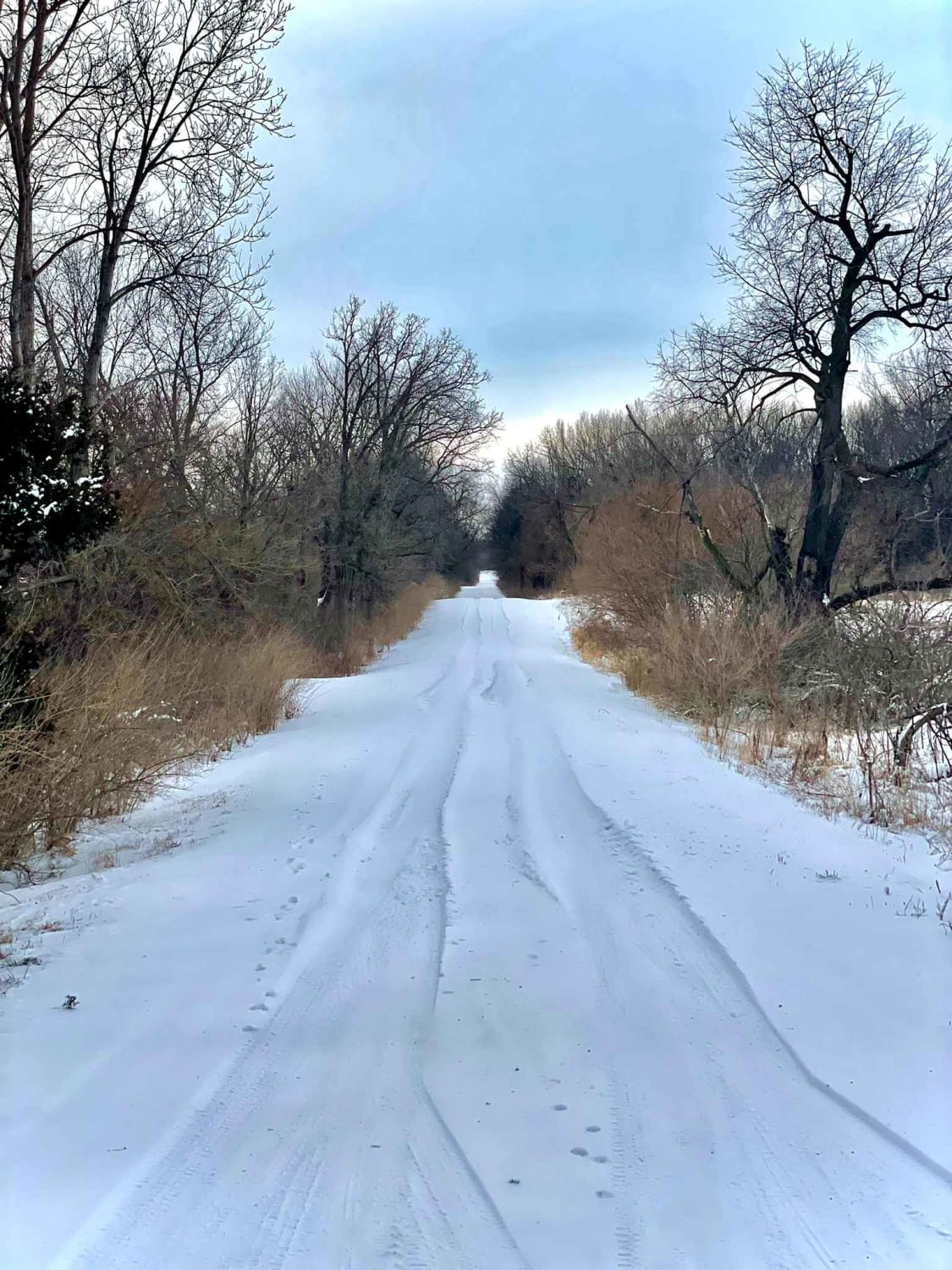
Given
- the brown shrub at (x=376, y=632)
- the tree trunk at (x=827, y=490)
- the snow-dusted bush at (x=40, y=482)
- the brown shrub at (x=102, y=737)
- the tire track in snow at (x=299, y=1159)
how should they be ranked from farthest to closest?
the brown shrub at (x=376, y=632)
the tree trunk at (x=827, y=490)
the snow-dusted bush at (x=40, y=482)
the brown shrub at (x=102, y=737)
the tire track in snow at (x=299, y=1159)

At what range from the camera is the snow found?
257 centimetres

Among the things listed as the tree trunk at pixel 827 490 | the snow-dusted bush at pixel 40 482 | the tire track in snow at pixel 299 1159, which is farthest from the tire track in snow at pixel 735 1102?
the tree trunk at pixel 827 490

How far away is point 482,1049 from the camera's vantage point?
3.55 m

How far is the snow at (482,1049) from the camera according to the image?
2568mm

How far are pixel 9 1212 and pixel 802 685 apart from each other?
1254 centimetres

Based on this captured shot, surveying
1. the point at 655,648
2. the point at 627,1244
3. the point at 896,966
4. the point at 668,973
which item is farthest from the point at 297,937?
the point at 655,648

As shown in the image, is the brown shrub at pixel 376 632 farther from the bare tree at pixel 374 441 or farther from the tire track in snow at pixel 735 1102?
the tire track in snow at pixel 735 1102

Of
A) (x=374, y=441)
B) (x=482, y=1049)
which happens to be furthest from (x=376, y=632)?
(x=482, y=1049)

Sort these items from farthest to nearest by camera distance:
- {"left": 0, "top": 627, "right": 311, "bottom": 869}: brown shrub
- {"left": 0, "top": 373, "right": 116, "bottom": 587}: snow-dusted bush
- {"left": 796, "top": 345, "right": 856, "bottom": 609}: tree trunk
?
{"left": 796, "top": 345, "right": 856, "bottom": 609}: tree trunk, {"left": 0, "top": 373, "right": 116, "bottom": 587}: snow-dusted bush, {"left": 0, "top": 627, "right": 311, "bottom": 869}: brown shrub

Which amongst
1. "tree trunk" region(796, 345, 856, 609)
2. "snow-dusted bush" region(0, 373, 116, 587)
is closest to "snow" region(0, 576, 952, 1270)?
"snow-dusted bush" region(0, 373, 116, 587)

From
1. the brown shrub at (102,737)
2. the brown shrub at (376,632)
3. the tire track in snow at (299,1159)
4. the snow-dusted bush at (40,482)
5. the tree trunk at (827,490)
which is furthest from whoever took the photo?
the brown shrub at (376,632)

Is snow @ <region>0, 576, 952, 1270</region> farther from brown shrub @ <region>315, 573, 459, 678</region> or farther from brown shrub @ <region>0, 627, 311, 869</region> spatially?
brown shrub @ <region>315, 573, 459, 678</region>

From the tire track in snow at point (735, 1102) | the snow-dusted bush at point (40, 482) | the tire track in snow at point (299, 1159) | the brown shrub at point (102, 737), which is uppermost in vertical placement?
the snow-dusted bush at point (40, 482)

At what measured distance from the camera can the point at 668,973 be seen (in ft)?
13.9
